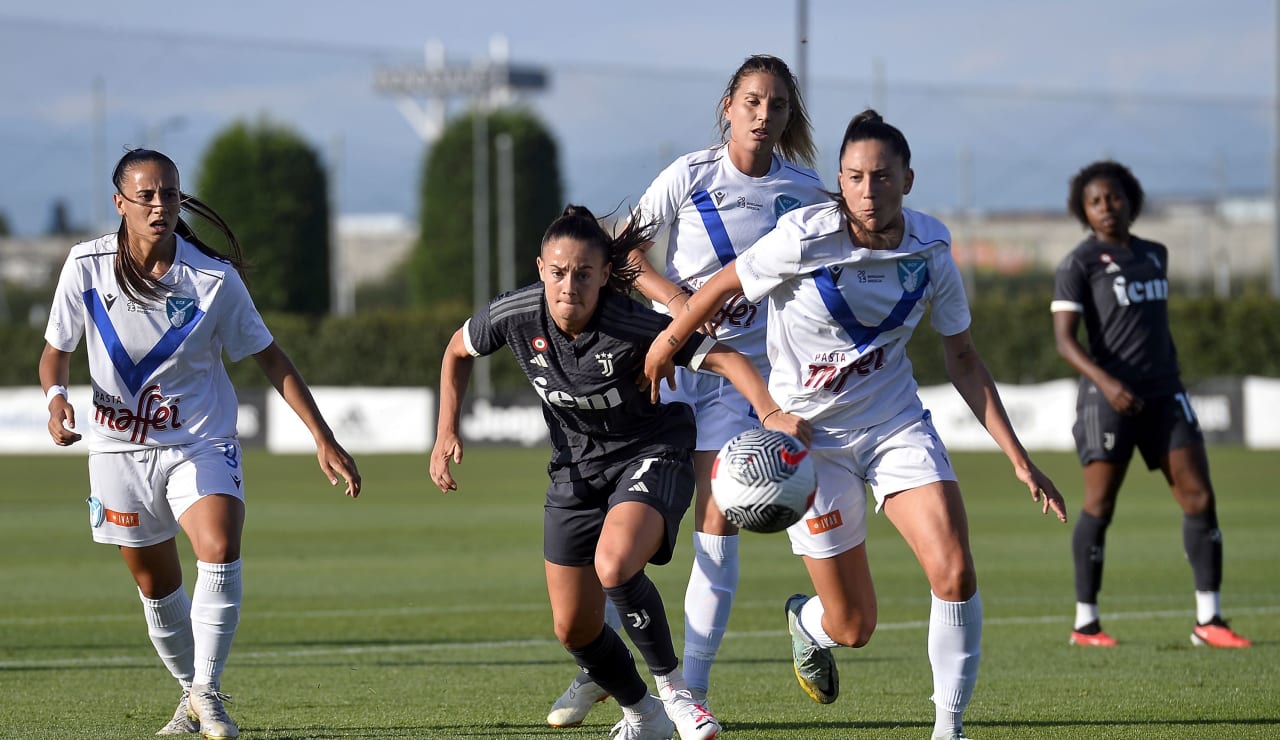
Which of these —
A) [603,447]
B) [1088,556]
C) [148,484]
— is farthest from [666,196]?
[1088,556]

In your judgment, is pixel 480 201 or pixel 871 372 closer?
pixel 871 372

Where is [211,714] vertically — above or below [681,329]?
below

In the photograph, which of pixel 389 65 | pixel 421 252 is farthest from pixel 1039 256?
pixel 389 65

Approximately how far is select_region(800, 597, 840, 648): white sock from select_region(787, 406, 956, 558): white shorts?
1.61ft

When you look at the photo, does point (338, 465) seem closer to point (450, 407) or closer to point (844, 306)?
point (450, 407)

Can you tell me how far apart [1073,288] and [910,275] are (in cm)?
385

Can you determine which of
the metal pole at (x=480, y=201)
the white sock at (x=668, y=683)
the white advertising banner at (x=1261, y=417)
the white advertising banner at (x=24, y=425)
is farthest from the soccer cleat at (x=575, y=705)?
the metal pole at (x=480, y=201)

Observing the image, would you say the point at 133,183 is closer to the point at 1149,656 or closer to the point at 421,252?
the point at 1149,656

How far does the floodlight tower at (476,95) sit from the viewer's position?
152ft

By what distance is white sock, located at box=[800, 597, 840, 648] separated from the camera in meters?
6.65

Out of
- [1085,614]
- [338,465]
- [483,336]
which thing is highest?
[483,336]

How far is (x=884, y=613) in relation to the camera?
10922 mm

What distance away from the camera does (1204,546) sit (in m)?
9.30

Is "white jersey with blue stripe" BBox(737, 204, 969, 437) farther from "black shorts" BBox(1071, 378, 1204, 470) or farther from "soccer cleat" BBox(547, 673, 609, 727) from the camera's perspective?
"black shorts" BBox(1071, 378, 1204, 470)
